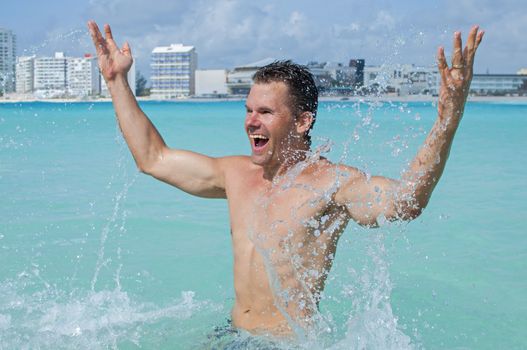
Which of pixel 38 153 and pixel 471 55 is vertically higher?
pixel 471 55

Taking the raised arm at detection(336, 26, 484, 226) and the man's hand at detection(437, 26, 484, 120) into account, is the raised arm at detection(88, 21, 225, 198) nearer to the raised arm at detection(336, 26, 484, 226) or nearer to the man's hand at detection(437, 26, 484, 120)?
the raised arm at detection(336, 26, 484, 226)

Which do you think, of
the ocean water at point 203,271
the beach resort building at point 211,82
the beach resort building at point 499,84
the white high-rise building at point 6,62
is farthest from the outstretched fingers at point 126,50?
the beach resort building at point 211,82

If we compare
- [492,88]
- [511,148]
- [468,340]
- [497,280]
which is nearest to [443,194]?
[497,280]

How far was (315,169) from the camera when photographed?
2.99 metres

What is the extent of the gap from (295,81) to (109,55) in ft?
2.78

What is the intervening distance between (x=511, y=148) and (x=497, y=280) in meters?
13.6

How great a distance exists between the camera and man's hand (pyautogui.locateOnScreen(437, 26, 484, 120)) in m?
2.52

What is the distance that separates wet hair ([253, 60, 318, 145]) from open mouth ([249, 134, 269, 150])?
0.17 m

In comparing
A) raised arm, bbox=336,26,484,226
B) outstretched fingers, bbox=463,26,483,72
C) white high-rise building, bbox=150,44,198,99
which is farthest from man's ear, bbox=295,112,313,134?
white high-rise building, bbox=150,44,198,99

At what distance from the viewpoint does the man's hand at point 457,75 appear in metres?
2.52

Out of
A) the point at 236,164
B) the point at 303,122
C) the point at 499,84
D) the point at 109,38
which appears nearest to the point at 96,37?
the point at 109,38

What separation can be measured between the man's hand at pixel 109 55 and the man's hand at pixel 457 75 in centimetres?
140

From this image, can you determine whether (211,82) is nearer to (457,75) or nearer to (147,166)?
(147,166)

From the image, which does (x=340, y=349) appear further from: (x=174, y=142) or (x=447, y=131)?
(x=174, y=142)
